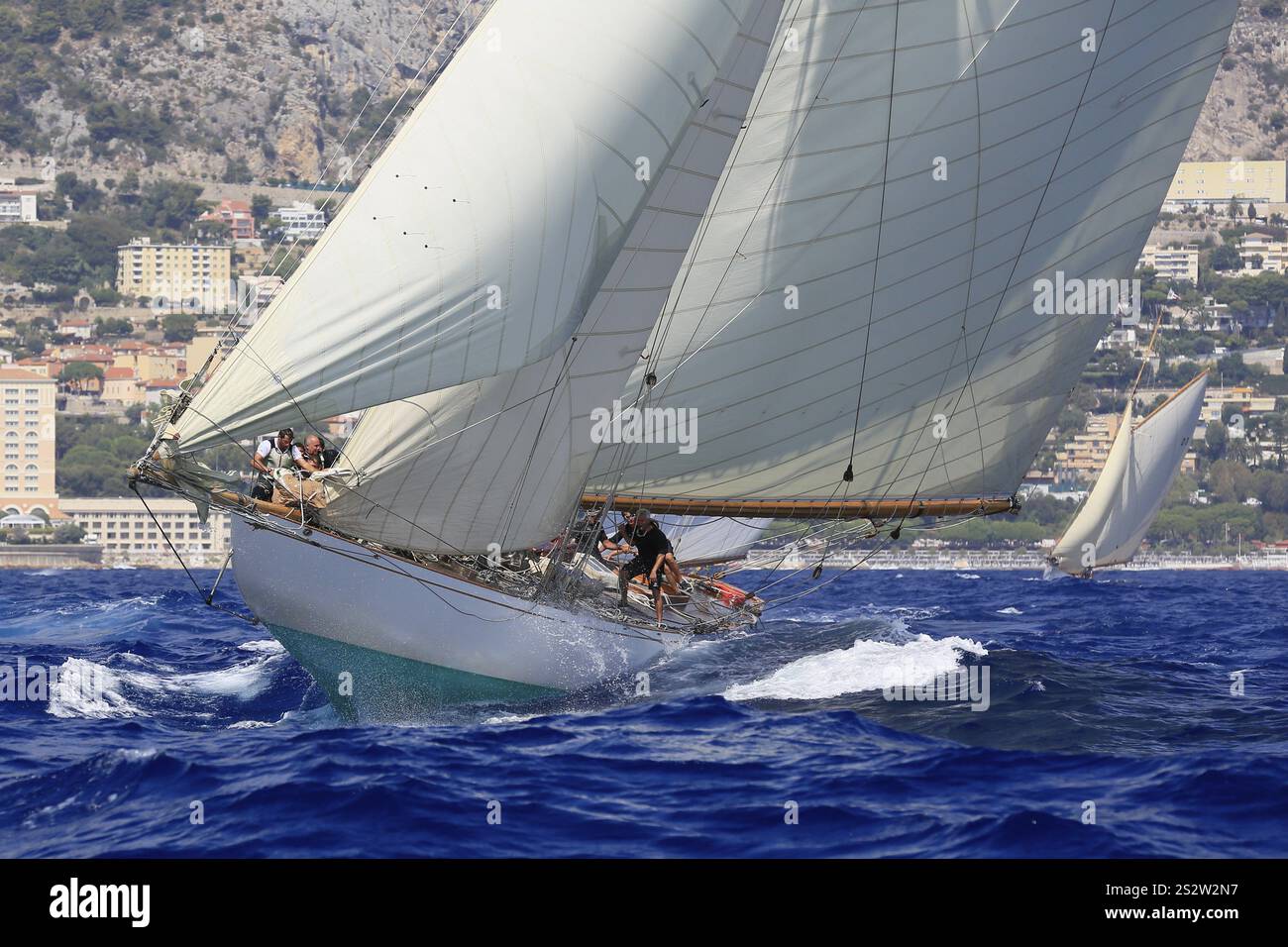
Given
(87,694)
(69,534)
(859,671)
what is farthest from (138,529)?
(859,671)

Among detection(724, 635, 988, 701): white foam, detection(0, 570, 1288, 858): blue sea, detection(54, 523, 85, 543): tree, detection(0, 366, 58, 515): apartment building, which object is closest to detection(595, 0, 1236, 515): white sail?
detection(724, 635, 988, 701): white foam

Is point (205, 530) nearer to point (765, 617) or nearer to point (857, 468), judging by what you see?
point (765, 617)

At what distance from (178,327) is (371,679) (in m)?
181

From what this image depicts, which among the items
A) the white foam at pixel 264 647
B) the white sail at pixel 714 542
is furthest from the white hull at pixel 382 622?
the white sail at pixel 714 542

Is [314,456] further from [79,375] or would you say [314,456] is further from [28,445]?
[79,375]

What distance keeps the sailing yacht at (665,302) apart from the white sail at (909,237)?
1.3 inches

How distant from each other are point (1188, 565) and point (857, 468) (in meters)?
102

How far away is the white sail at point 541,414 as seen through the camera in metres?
15.0

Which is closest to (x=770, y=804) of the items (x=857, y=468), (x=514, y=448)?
(x=514, y=448)

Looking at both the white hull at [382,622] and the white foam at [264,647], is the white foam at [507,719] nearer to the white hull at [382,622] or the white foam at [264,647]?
the white hull at [382,622]

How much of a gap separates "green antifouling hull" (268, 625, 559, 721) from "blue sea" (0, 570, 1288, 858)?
229 millimetres

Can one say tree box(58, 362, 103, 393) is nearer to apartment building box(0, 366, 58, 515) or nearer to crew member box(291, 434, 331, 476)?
apartment building box(0, 366, 58, 515)

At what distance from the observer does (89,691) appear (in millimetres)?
17688
